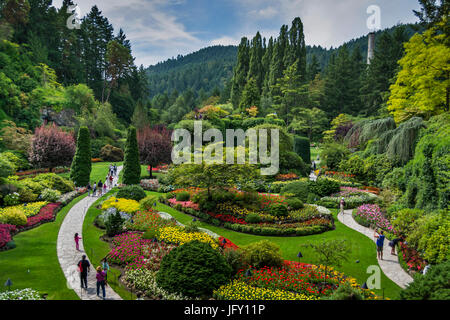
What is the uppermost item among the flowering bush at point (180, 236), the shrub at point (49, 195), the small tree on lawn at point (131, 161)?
the small tree on lawn at point (131, 161)

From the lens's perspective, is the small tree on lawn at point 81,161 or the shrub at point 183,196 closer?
the shrub at point 183,196

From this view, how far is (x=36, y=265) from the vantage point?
34.8 feet

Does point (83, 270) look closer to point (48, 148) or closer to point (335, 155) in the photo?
point (48, 148)

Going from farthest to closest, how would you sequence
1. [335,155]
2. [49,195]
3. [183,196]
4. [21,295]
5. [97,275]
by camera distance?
[335,155], [183,196], [49,195], [97,275], [21,295]

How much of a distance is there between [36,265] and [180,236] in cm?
572

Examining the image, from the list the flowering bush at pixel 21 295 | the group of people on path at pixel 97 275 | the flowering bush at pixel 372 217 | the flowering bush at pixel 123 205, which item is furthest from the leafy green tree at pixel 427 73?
the flowering bush at pixel 21 295

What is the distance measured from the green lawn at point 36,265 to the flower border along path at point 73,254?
199mm

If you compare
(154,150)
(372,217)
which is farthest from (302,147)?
(372,217)

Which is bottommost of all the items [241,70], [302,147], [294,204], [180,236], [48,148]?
[180,236]

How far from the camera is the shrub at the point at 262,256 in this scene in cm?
1067

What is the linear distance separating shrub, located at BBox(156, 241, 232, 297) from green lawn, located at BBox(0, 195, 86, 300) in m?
2.90

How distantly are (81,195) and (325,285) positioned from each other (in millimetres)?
20661

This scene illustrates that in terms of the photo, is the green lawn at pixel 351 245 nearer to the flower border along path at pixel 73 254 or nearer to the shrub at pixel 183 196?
the shrub at pixel 183 196

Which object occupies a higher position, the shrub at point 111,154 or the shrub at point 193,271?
the shrub at point 111,154
